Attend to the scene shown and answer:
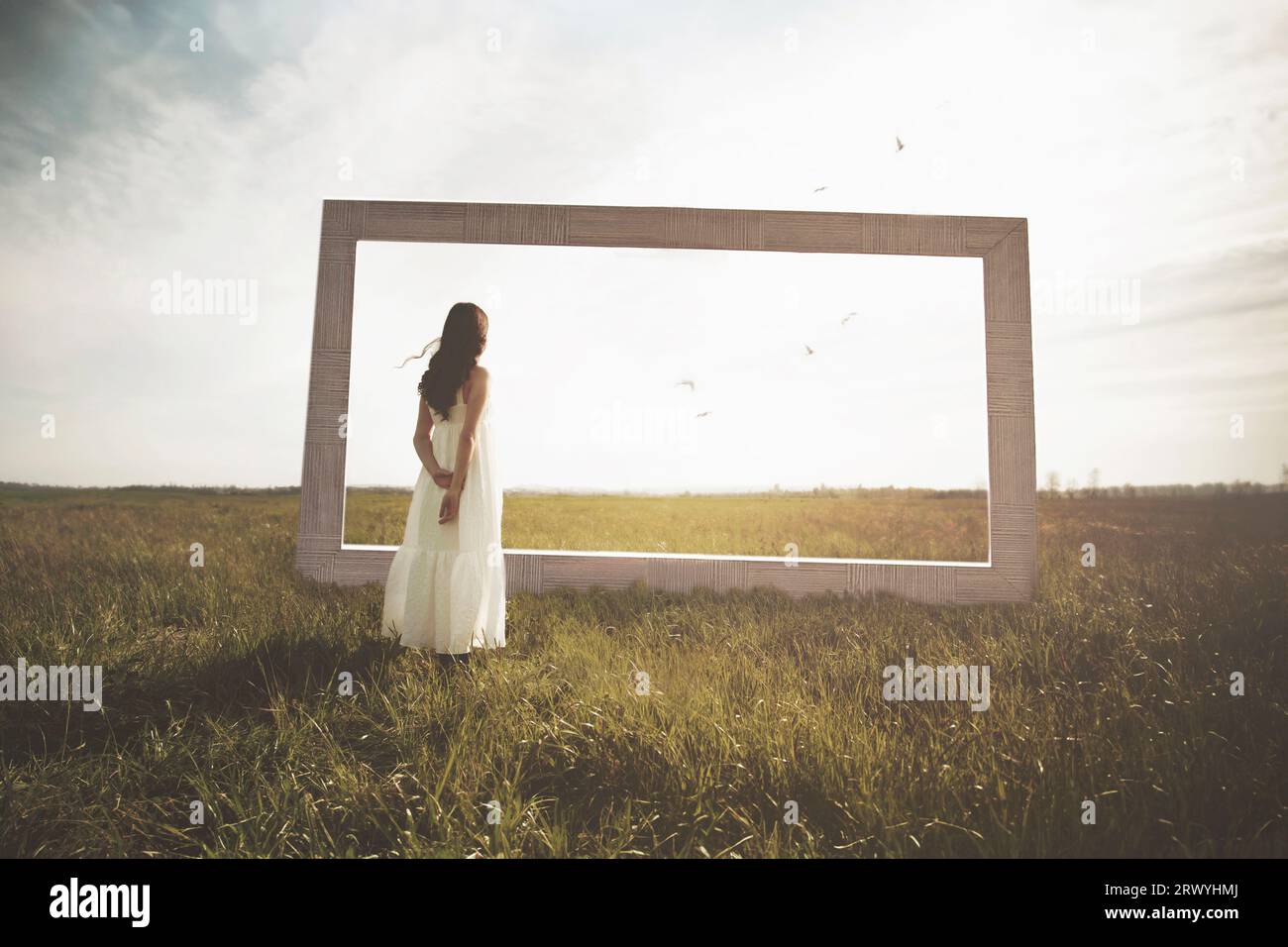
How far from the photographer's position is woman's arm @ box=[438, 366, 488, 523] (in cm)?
329

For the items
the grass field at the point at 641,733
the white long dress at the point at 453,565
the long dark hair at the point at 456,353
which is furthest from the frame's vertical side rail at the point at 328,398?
the long dark hair at the point at 456,353

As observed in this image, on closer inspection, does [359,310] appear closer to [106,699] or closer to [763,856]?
[106,699]

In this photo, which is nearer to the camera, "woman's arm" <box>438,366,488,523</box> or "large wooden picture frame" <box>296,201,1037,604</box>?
"woman's arm" <box>438,366,488,523</box>

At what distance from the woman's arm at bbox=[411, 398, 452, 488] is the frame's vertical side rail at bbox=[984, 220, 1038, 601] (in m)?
4.26

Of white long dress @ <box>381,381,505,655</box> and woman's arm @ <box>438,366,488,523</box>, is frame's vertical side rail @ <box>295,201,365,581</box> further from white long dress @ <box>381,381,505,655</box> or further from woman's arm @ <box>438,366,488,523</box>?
woman's arm @ <box>438,366,488,523</box>

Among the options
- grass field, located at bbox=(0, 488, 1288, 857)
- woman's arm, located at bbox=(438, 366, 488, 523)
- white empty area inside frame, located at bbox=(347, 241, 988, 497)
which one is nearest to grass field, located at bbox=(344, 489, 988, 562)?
white empty area inside frame, located at bbox=(347, 241, 988, 497)

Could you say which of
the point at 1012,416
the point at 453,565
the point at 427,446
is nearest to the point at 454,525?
the point at 453,565

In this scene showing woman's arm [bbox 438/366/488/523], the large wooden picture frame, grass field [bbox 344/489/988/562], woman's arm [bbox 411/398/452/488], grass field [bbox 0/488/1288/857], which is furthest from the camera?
grass field [bbox 344/489/988/562]

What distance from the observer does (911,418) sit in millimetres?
5250

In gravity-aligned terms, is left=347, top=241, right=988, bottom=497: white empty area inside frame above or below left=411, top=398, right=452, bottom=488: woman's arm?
above

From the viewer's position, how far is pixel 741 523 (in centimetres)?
533

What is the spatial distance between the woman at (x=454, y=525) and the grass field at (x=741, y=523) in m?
1.87

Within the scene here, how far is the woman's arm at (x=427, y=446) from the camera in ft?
11.1
